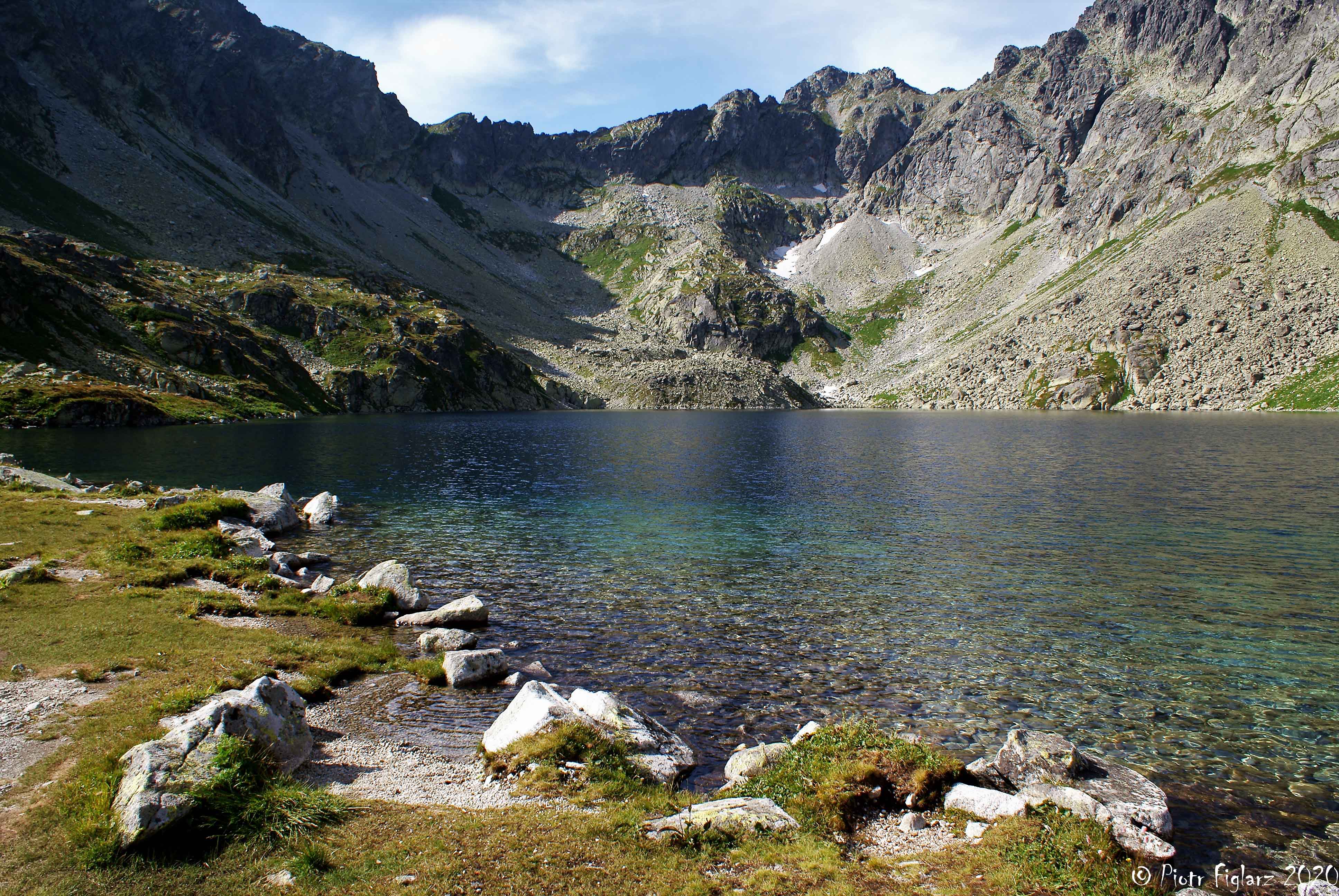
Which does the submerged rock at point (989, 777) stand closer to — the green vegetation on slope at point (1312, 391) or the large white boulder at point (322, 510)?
the large white boulder at point (322, 510)

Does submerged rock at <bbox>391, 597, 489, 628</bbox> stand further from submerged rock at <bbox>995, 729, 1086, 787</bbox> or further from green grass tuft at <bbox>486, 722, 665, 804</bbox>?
submerged rock at <bbox>995, 729, 1086, 787</bbox>

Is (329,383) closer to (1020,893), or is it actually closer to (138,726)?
(138,726)

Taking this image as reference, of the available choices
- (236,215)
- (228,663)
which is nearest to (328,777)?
(228,663)

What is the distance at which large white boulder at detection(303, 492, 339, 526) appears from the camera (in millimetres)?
39656

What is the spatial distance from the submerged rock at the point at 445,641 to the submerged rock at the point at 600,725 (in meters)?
6.43

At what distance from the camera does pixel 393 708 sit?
16.4 m

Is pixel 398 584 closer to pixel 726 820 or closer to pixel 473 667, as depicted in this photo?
pixel 473 667

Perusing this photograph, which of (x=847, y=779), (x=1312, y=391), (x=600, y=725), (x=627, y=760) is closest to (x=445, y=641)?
(x=600, y=725)

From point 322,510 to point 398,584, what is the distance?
19.2 meters

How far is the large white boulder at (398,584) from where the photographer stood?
24531mm

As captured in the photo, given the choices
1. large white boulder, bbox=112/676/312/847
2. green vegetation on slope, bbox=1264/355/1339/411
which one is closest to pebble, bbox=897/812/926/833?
large white boulder, bbox=112/676/312/847

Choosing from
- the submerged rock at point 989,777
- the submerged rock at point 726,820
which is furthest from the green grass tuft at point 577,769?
the submerged rock at point 989,777

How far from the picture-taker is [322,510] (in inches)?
1602

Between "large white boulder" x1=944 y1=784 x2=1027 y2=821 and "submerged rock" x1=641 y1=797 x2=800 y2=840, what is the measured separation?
3.31 metres
